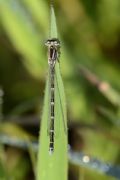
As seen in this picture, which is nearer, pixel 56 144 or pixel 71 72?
pixel 56 144

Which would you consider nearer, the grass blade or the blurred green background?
the grass blade

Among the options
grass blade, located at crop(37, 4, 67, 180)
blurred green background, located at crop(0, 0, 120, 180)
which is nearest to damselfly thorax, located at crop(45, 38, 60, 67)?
grass blade, located at crop(37, 4, 67, 180)

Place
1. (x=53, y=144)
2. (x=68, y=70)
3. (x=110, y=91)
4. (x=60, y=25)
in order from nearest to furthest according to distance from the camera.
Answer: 1. (x=53, y=144)
2. (x=110, y=91)
3. (x=68, y=70)
4. (x=60, y=25)

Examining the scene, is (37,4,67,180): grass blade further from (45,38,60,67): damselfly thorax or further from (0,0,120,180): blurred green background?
(0,0,120,180): blurred green background

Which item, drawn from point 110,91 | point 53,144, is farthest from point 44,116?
point 110,91

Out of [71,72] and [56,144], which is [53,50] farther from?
[71,72]

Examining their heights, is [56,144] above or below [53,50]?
below

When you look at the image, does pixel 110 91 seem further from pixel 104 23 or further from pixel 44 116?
pixel 44 116

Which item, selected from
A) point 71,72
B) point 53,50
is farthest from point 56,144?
point 71,72

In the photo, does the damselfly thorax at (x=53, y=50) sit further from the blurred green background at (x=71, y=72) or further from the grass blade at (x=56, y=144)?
the blurred green background at (x=71, y=72)
